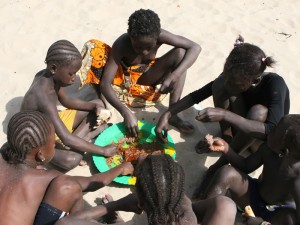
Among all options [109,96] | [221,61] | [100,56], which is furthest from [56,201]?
[221,61]

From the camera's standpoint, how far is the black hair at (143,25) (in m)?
3.14

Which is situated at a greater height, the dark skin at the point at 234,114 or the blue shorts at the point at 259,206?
the dark skin at the point at 234,114

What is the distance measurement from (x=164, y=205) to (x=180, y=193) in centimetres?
10

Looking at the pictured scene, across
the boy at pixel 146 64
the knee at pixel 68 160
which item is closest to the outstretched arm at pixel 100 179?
the knee at pixel 68 160

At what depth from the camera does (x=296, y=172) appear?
2.43 m

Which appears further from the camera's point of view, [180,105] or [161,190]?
[180,105]

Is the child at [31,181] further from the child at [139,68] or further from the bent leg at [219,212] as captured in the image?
the child at [139,68]

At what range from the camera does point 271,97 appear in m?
2.99

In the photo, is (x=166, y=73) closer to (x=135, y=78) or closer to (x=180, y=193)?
(x=135, y=78)

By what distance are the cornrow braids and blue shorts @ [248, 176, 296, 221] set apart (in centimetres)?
78

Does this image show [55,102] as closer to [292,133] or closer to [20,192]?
[20,192]

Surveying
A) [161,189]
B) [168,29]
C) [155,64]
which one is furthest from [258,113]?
[168,29]

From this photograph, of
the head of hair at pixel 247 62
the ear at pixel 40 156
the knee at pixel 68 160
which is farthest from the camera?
the knee at pixel 68 160

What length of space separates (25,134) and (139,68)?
66.2 inches
